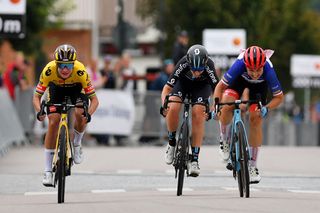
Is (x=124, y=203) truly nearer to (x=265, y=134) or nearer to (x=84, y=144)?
(x=84, y=144)

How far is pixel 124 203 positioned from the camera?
43.3 feet

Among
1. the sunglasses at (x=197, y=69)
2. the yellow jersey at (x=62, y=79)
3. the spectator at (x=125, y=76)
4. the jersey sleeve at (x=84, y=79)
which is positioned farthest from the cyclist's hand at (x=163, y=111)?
the spectator at (x=125, y=76)

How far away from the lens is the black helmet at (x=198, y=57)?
14.5m

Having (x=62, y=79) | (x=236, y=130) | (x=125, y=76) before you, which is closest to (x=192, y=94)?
(x=236, y=130)

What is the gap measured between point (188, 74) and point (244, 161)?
5.27 ft

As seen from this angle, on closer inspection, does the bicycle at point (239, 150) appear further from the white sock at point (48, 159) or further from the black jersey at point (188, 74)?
the white sock at point (48, 159)

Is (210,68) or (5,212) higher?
(210,68)

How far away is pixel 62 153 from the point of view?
13734 millimetres

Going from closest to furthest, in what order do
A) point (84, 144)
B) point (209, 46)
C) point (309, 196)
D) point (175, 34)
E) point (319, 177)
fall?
1. point (309, 196)
2. point (319, 177)
3. point (84, 144)
4. point (209, 46)
5. point (175, 34)

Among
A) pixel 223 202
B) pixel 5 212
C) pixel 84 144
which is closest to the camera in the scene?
pixel 5 212

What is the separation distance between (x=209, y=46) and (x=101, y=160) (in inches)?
421

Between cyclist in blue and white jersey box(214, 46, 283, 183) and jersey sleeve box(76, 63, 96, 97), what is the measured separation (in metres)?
1.43

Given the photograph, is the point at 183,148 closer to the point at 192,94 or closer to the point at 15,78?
the point at 192,94

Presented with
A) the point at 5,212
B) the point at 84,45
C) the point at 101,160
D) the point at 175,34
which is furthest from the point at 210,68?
the point at 84,45
